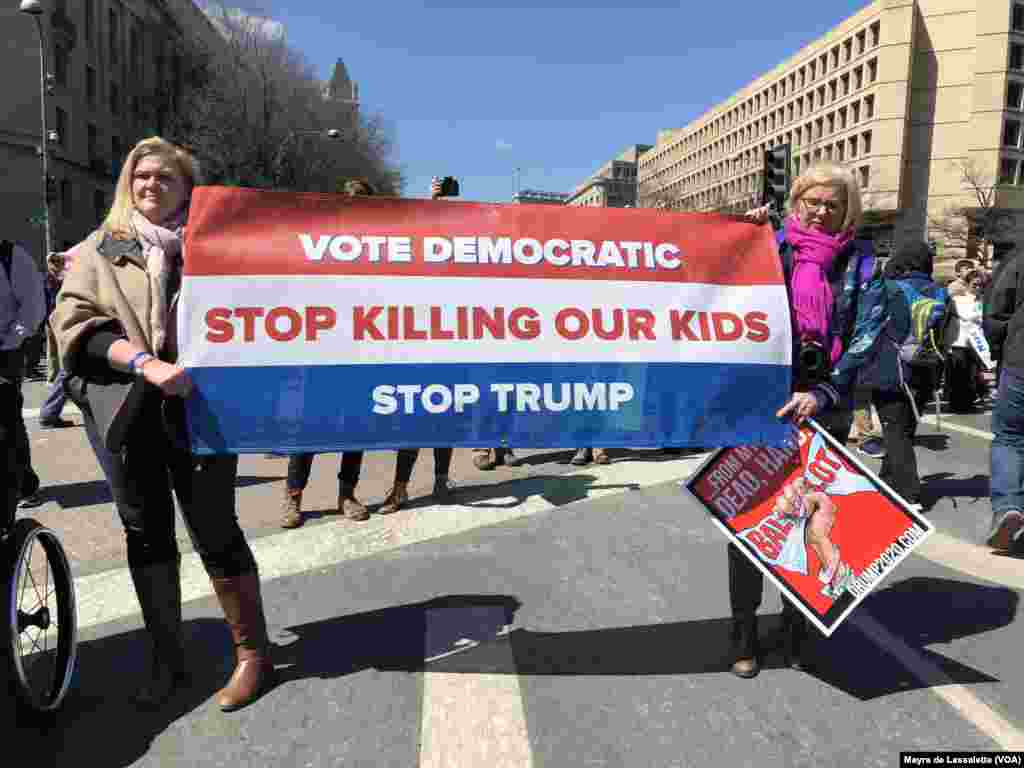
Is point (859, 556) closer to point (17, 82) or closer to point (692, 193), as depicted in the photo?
point (17, 82)

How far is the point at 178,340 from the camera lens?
2535 mm

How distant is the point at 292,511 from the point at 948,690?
3.89 meters

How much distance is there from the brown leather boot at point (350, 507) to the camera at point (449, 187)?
2600 mm

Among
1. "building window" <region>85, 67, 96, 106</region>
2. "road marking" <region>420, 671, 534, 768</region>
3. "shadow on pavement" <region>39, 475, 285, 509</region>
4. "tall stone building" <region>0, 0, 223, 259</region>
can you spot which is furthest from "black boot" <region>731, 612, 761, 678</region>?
"building window" <region>85, 67, 96, 106</region>

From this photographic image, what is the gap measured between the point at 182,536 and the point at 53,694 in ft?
7.28

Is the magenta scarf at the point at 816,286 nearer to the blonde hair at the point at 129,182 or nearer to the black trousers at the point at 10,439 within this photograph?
the blonde hair at the point at 129,182

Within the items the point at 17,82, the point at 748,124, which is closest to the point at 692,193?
the point at 748,124

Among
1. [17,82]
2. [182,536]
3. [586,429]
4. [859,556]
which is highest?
[17,82]

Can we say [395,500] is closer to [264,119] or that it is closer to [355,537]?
[355,537]

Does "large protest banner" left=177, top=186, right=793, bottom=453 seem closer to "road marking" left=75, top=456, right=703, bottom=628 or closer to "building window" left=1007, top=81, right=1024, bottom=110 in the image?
"road marking" left=75, top=456, right=703, bottom=628

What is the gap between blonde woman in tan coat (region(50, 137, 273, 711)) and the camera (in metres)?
2.49

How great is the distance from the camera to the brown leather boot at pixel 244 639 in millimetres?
2680

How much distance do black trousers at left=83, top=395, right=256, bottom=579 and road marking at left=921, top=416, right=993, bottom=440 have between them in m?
8.19

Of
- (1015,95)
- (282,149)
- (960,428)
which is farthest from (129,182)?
(1015,95)
